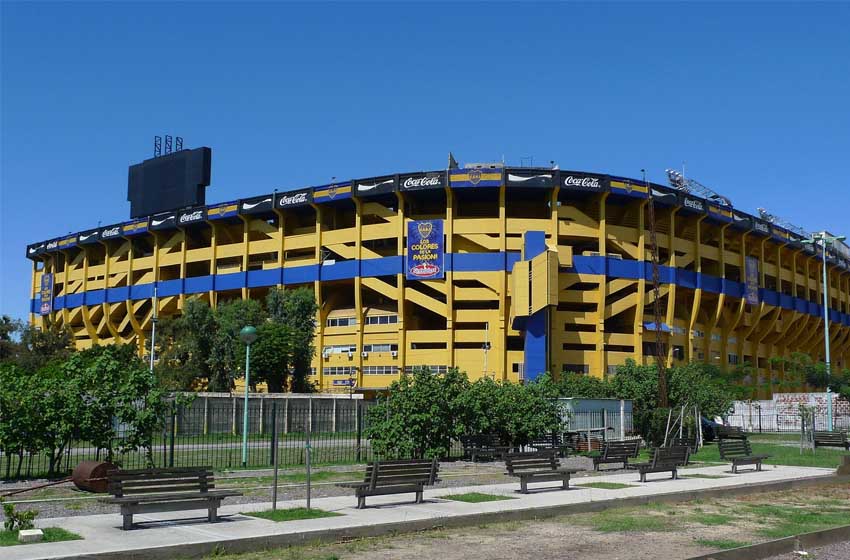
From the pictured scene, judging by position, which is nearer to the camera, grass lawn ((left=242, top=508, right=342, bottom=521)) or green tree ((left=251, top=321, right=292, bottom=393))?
grass lawn ((left=242, top=508, right=342, bottom=521))

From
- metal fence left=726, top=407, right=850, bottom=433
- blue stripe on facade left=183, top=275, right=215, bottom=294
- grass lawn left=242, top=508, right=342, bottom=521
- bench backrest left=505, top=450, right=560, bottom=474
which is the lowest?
metal fence left=726, top=407, right=850, bottom=433

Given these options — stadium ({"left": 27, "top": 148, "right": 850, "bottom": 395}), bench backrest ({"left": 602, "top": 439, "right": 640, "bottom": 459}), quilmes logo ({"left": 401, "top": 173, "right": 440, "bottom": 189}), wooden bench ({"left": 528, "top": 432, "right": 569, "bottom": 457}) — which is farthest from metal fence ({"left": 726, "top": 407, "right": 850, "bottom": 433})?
bench backrest ({"left": 602, "top": 439, "right": 640, "bottom": 459})

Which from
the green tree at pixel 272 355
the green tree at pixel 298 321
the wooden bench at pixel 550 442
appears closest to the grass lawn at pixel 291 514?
the wooden bench at pixel 550 442

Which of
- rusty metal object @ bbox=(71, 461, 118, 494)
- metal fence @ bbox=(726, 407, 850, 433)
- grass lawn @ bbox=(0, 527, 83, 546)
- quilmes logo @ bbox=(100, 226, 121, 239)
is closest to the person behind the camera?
grass lawn @ bbox=(0, 527, 83, 546)

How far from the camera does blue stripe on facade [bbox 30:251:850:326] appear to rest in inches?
2697

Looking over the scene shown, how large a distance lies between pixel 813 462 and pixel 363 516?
64.8 feet

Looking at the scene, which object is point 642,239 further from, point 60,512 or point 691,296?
point 60,512

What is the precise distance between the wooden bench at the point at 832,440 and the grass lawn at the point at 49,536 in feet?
99.7

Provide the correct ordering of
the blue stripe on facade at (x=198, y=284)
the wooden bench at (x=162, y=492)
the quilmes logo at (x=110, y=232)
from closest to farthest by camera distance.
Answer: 1. the wooden bench at (x=162, y=492)
2. the blue stripe on facade at (x=198, y=284)
3. the quilmes logo at (x=110, y=232)

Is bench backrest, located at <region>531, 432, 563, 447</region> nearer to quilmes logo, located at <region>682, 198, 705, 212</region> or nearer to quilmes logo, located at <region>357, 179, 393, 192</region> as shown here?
quilmes logo, located at <region>357, 179, 393, 192</region>

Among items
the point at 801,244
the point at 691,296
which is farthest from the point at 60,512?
the point at 801,244

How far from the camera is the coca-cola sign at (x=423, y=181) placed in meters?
67.2

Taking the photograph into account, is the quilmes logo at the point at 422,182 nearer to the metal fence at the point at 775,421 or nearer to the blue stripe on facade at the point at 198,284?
the blue stripe on facade at the point at 198,284

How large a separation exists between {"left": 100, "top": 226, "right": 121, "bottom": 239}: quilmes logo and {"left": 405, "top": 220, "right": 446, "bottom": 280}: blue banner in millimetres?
36560
